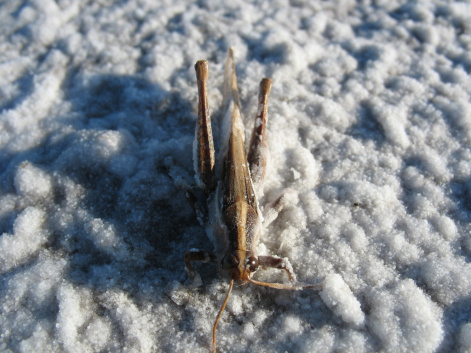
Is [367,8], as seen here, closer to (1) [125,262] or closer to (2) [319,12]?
(2) [319,12]

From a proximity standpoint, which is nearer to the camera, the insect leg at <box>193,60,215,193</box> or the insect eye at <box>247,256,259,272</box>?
the insect eye at <box>247,256,259,272</box>

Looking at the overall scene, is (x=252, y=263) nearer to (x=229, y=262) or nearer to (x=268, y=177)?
(x=229, y=262)

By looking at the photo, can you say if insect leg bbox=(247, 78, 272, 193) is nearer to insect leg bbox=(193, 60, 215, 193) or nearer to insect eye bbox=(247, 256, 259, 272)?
insect leg bbox=(193, 60, 215, 193)

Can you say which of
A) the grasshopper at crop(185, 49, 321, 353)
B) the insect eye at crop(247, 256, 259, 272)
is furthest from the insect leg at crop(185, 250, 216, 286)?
the insect eye at crop(247, 256, 259, 272)

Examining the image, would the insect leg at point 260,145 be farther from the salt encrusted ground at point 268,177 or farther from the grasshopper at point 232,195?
the salt encrusted ground at point 268,177

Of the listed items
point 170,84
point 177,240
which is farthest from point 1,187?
point 170,84

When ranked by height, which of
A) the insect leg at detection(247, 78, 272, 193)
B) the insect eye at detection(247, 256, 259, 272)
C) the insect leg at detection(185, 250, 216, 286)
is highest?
the insect leg at detection(247, 78, 272, 193)
